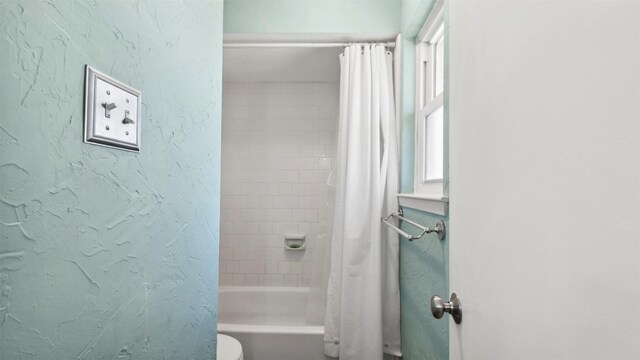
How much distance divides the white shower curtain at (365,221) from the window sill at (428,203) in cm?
23

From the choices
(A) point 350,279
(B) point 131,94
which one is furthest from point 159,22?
(A) point 350,279

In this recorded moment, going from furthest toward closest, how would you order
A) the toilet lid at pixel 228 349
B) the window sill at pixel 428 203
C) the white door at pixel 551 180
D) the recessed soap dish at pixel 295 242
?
the recessed soap dish at pixel 295 242, the toilet lid at pixel 228 349, the window sill at pixel 428 203, the white door at pixel 551 180

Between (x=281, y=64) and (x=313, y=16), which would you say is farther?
(x=281, y=64)

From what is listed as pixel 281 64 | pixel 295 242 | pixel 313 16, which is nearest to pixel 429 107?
pixel 313 16

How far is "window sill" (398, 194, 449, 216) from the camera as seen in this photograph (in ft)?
3.61

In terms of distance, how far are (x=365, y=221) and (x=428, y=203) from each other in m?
0.61

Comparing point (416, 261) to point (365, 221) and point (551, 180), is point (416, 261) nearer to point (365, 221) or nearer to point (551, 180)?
point (365, 221)

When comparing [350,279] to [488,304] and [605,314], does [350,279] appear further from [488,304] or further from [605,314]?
[605,314]

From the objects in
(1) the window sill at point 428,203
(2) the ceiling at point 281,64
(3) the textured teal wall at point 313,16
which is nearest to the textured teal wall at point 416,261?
(1) the window sill at point 428,203

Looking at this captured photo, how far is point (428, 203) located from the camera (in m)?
1.27

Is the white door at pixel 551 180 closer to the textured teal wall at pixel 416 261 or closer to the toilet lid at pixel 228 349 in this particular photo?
the textured teal wall at pixel 416 261

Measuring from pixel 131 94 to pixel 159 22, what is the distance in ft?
0.58

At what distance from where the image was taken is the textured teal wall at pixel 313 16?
188 cm

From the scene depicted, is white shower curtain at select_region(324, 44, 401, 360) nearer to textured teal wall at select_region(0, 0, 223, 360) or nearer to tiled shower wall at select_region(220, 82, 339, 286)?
tiled shower wall at select_region(220, 82, 339, 286)
